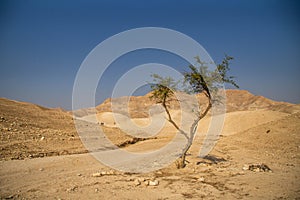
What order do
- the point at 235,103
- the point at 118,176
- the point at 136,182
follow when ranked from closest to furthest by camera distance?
the point at 136,182
the point at 118,176
the point at 235,103

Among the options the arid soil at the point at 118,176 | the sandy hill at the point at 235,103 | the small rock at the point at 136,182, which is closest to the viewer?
the arid soil at the point at 118,176

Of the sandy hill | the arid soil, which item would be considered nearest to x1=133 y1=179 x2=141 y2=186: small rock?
the arid soil

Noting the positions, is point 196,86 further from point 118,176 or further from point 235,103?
point 235,103

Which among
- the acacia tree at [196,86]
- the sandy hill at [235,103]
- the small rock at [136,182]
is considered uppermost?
the sandy hill at [235,103]

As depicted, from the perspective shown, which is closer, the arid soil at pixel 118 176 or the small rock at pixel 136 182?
the arid soil at pixel 118 176

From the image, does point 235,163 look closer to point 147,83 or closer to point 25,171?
point 147,83

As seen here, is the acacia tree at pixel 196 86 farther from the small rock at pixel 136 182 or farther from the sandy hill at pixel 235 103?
the sandy hill at pixel 235 103

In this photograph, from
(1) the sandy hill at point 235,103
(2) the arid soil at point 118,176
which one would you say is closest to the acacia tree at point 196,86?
(2) the arid soil at point 118,176

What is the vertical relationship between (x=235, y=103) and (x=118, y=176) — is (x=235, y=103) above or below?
above

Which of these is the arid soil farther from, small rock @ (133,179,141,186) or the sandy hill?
the sandy hill

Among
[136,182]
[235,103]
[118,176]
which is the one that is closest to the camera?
[136,182]

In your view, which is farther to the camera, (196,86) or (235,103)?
(235,103)

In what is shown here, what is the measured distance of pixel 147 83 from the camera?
12.3 m

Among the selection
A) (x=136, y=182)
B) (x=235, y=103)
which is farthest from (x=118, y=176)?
(x=235, y=103)
